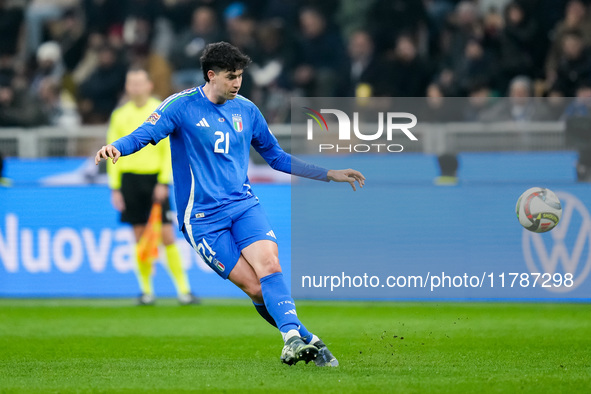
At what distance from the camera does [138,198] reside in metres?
11.5

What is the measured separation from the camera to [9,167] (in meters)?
12.9

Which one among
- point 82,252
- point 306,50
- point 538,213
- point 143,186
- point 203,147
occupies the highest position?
point 306,50

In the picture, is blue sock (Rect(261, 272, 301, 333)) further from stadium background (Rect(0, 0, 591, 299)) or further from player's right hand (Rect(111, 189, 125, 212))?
player's right hand (Rect(111, 189, 125, 212))

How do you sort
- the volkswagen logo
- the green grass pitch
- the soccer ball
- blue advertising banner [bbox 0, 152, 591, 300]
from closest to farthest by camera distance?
the green grass pitch → the soccer ball → the volkswagen logo → blue advertising banner [bbox 0, 152, 591, 300]

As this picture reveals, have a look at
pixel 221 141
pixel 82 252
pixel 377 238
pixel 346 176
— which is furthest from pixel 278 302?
pixel 82 252

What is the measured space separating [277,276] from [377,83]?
844 centimetres

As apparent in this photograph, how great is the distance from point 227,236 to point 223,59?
1.19m

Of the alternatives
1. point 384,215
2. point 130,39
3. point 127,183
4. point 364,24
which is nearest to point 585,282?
point 384,215

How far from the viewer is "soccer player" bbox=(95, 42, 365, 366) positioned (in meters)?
6.54

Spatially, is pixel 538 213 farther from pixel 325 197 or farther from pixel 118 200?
pixel 118 200

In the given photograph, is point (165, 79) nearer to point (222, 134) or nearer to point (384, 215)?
point (384, 215)

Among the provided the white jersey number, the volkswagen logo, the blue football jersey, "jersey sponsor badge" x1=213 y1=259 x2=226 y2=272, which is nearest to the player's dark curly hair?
the blue football jersey

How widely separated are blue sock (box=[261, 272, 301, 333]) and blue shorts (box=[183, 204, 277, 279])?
27cm

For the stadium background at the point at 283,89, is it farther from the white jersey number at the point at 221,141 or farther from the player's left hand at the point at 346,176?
the white jersey number at the point at 221,141
